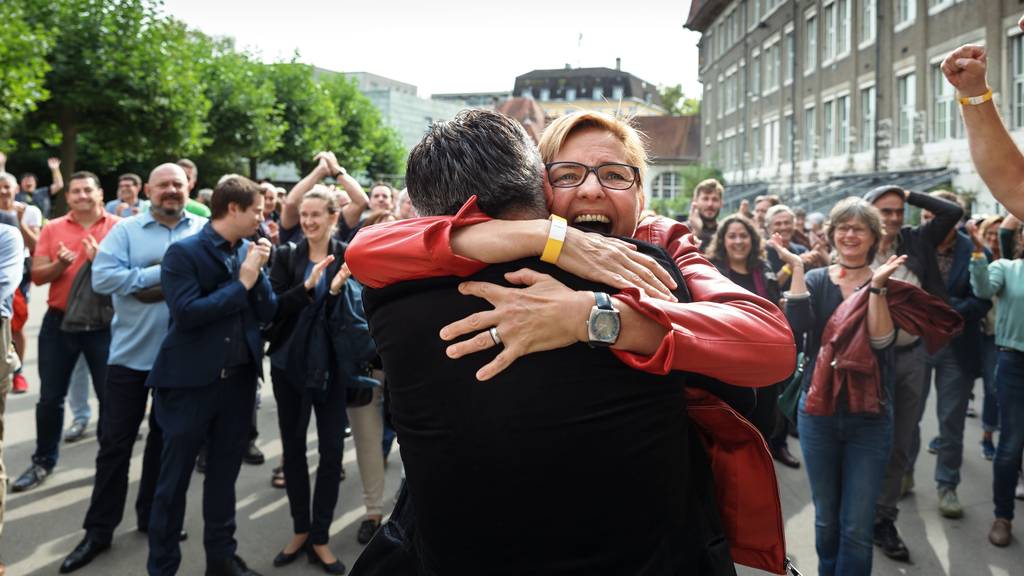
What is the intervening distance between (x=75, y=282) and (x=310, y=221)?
2.31m

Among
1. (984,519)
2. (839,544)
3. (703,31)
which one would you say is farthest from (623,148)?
(703,31)

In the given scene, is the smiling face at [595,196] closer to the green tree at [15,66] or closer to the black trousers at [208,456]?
the black trousers at [208,456]

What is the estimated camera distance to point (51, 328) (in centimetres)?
595

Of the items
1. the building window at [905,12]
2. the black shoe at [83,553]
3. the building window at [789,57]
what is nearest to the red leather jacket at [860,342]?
the black shoe at [83,553]

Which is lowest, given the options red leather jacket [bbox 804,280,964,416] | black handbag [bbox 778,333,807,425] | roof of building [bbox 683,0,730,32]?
black handbag [bbox 778,333,807,425]

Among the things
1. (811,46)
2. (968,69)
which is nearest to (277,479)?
(968,69)

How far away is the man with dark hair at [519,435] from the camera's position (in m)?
1.51

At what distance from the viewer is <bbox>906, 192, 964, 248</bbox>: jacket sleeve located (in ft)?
16.5

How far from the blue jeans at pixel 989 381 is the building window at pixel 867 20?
2236 cm

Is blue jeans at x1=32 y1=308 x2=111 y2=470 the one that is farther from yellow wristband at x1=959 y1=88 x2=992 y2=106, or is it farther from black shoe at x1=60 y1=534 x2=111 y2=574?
yellow wristband at x1=959 y1=88 x2=992 y2=106

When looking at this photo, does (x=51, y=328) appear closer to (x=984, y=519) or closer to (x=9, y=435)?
(x=9, y=435)

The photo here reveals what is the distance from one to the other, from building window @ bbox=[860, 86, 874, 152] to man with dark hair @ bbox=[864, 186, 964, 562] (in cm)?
2327

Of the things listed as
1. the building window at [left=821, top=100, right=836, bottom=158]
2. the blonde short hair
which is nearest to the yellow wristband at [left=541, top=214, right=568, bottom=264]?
the blonde short hair

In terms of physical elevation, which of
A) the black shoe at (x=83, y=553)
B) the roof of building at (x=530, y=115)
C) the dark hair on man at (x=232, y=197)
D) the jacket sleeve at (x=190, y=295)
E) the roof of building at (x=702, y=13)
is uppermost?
the roof of building at (x=702, y=13)
